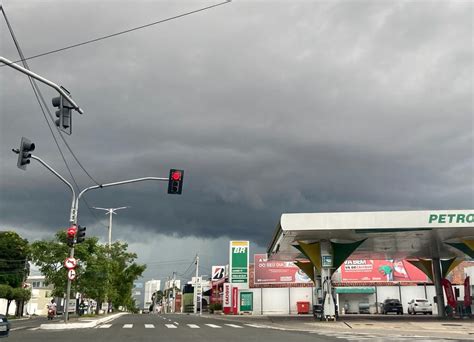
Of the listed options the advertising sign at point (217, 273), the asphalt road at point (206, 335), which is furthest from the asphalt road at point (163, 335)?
the advertising sign at point (217, 273)

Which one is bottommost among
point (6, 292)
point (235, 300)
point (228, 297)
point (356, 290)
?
point (235, 300)

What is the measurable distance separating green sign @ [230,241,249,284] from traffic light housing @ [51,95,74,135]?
1853 inches

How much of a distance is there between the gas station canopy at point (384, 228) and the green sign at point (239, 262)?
82.2ft

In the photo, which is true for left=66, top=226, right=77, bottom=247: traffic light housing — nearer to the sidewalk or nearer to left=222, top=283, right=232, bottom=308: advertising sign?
the sidewalk

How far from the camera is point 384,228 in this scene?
88.3 feet

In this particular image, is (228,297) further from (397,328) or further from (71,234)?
(71,234)

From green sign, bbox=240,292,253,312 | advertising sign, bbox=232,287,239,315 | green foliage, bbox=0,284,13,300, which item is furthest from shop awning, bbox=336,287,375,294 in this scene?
green foliage, bbox=0,284,13,300

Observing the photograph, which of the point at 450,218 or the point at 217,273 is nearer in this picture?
the point at 450,218

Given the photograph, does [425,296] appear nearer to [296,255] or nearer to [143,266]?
[296,255]

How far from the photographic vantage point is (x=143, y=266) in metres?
62.9

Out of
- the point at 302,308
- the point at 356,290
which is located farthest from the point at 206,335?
the point at 356,290

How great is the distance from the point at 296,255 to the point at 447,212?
60.4 ft

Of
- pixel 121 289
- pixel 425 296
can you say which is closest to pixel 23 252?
pixel 121 289

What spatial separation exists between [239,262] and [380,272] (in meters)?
18.0
